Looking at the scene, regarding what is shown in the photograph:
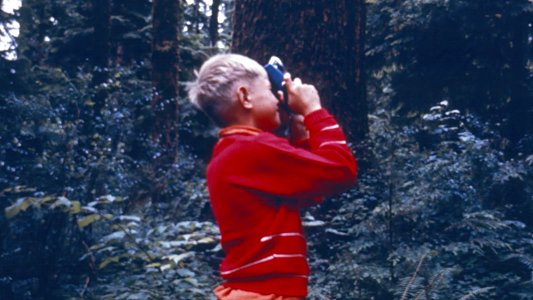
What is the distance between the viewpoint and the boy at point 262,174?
2859mm

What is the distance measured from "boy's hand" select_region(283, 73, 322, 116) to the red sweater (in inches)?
1.7

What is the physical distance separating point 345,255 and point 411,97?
18.6ft

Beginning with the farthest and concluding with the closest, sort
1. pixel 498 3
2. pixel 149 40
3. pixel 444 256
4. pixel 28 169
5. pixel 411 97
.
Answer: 1. pixel 149 40
2. pixel 411 97
3. pixel 498 3
4. pixel 28 169
5. pixel 444 256

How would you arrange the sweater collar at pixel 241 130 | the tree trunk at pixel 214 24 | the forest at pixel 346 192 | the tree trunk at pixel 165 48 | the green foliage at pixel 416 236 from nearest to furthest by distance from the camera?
the sweater collar at pixel 241 130 < the green foliage at pixel 416 236 < the forest at pixel 346 192 < the tree trunk at pixel 165 48 < the tree trunk at pixel 214 24

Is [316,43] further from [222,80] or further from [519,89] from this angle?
[519,89]

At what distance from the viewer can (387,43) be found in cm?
1020

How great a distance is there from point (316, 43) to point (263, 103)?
2.45 metres

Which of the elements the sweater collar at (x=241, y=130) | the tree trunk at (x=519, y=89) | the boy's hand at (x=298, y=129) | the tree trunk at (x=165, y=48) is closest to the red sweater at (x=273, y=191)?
the sweater collar at (x=241, y=130)

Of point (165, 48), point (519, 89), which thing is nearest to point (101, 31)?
point (165, 48)

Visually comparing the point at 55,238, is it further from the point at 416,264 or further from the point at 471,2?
the point at 471,2

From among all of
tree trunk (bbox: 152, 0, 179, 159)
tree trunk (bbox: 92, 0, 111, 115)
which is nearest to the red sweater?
tree trunk (bbox: 152, 0, 179, 159)

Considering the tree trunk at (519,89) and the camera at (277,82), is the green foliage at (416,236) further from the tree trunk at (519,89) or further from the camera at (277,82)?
the tree trunk at (519,89)

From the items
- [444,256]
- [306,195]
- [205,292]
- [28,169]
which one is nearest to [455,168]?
[444,256]

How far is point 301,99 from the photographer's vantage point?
9.85 feet
